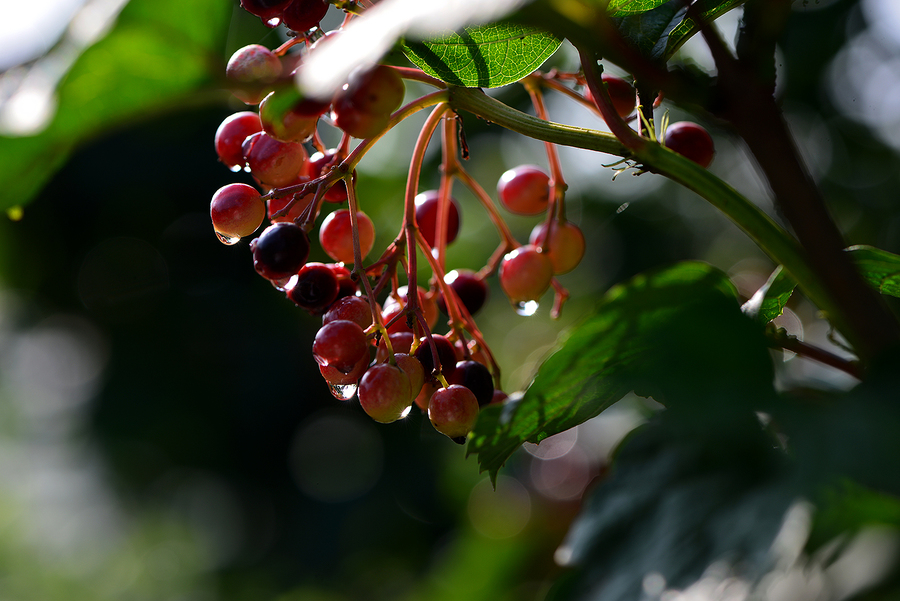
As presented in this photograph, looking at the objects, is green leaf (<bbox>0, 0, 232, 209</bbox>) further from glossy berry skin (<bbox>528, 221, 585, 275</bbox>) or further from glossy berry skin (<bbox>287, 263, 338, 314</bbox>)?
glossy berry skin (<bbox>528, 221, 585, 275</bbox>)

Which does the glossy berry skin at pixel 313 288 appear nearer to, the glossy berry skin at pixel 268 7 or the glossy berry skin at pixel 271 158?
the glossy berry skin at pixel 271 158


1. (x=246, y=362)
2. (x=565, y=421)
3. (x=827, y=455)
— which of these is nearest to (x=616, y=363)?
(x=565, y=421)

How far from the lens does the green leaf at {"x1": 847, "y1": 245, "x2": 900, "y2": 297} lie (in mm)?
464

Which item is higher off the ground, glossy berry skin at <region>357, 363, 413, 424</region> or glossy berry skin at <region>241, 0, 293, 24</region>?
glossy berry skin at <region>241, 0, 293, 24</region>

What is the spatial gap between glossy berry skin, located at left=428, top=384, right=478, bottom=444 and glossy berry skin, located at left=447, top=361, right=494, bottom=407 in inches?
1.3

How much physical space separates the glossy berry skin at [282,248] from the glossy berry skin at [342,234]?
0.10 m

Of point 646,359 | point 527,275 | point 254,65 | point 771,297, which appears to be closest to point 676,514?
point 646,359

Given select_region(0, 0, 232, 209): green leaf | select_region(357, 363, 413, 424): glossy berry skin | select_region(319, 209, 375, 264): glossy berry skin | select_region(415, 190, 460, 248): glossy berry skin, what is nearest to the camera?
select_region(0, 0, 232, 209): green leaf

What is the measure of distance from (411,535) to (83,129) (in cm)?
288

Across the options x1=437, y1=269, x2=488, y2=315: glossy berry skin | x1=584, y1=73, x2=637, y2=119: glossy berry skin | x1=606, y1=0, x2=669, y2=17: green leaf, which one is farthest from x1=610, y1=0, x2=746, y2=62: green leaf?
x1=437, y1=269, x2=488, y2=315: glossy berry skin

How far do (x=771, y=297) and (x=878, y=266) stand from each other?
7 centimetres

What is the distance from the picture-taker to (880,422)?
0.90ft

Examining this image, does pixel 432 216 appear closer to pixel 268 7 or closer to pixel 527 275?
pixel 527 275

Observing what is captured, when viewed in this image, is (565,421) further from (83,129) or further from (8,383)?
(8,383)
